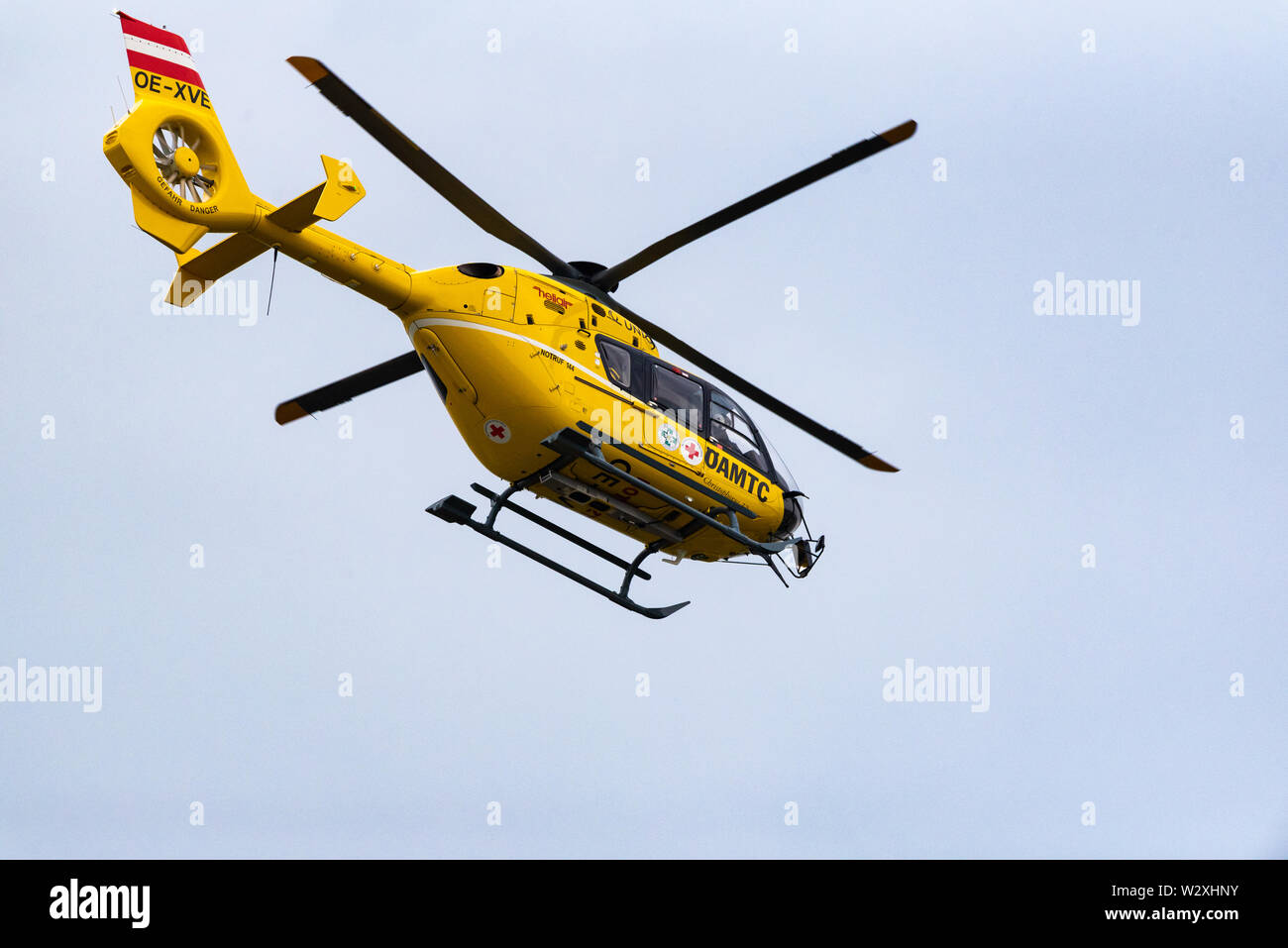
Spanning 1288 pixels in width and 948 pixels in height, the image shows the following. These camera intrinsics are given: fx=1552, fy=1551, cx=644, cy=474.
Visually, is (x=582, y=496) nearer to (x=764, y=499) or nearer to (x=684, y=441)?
(x=684, y=441)

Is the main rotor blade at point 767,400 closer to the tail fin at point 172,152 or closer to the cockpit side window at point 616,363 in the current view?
the cockpit side window at point 616,363

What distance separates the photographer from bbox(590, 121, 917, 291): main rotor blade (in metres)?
16.6

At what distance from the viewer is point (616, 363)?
17938mm

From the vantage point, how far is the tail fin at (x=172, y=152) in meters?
14.9

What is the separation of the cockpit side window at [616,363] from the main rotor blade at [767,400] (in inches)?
55.7

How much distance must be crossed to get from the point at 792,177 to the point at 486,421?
4.28 metres

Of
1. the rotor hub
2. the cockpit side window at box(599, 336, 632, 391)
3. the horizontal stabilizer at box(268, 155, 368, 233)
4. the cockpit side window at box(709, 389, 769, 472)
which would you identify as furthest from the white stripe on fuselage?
the rotor hub

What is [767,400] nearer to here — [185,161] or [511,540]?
[511,540]

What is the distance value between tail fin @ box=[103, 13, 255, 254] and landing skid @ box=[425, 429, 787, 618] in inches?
162

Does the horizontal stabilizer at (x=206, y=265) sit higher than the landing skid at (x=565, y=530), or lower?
higher

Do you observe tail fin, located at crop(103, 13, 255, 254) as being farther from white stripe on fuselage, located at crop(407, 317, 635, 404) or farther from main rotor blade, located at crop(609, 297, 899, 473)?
main rotor blade, located at crop(609, 297, 899, 473)

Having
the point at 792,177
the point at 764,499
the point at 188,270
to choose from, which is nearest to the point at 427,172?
the point at 188,270

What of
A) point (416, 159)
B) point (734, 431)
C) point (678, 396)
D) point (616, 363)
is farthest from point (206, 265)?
point (734, 431)

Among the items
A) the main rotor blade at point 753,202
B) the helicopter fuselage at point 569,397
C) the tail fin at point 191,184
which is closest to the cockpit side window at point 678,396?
the helicopter fuselage at point 569,397
